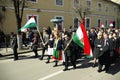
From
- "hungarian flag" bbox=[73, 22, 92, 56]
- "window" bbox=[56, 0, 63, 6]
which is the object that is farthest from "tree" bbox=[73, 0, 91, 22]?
"hungarian flag" bbox=[73, 22, 92, 56]

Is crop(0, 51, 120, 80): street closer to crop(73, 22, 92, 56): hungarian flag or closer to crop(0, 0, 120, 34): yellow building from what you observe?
crop(73, 22, 92, 56): hungarian flag

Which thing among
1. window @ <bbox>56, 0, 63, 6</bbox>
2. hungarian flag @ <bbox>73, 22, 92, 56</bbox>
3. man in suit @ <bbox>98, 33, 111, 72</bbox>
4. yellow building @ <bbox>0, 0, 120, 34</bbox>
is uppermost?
window @ <bbox>56, 0, 63, 6</bbox>

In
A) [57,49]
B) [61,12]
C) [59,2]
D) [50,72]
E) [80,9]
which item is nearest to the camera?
[50,72]

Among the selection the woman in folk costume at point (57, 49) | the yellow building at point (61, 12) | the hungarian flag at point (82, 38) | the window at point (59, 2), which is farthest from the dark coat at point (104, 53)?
the window at point (59, 2)

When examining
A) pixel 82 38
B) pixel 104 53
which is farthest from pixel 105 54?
pixel 82 38

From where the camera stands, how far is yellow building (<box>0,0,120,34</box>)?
2280 cm

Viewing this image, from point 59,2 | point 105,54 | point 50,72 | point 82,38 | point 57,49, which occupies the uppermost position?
point 59,2

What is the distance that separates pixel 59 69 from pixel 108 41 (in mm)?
2411

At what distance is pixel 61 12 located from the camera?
1182 inches

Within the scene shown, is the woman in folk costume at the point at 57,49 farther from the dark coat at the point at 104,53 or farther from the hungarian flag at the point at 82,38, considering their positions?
the dark coat at the point at 104,53

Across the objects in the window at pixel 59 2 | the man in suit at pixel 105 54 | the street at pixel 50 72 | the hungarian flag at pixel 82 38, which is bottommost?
the street at pixel 50 72

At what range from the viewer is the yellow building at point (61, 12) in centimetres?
2280

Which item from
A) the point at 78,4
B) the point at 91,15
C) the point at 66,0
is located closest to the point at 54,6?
the point at 66,0

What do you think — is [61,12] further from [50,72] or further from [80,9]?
[50,72]
